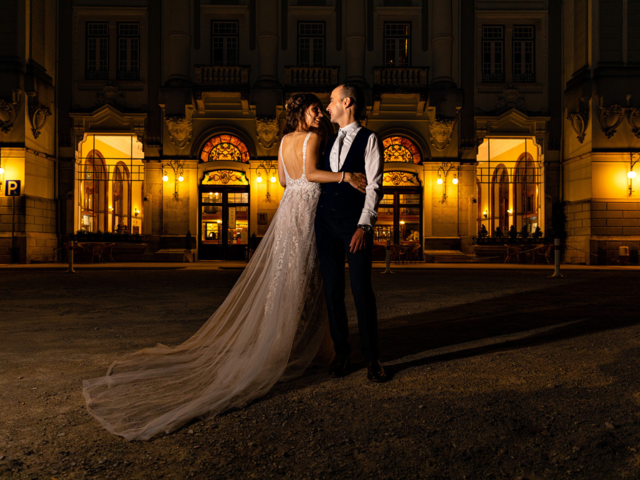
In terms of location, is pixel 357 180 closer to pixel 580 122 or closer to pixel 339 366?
pixel 339 366

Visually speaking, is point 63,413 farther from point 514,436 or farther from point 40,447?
point 514,436

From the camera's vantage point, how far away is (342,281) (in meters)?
3.97

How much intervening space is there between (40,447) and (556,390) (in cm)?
294

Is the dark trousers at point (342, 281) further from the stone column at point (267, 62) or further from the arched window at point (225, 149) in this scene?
the arched window at point (225, 149)

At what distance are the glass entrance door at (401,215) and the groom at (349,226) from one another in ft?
64.9

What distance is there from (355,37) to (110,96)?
35.3 ft

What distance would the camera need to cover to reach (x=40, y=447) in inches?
99.7

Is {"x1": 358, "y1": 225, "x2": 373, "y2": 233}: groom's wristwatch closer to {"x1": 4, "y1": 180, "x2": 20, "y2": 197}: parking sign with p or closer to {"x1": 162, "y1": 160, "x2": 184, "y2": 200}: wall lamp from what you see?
{"x1": 162, "y1": 160, "x2": 184, "y2": 200}: wall lamp

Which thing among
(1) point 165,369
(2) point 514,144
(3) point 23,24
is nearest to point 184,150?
(3) point 23,24

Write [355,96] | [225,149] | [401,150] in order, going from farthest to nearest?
[401,150]
[225,149]
[355,96]

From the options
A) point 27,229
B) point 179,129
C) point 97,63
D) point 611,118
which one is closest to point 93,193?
point 27,229

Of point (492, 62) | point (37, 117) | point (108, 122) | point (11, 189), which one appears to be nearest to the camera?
point (11, 189)

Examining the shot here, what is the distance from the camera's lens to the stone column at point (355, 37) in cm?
2305

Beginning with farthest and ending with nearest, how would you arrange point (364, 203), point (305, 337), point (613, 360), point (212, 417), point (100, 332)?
point (100, 332), point (613, 360), point (305, 337), point (364, 203), point (212, 417)
